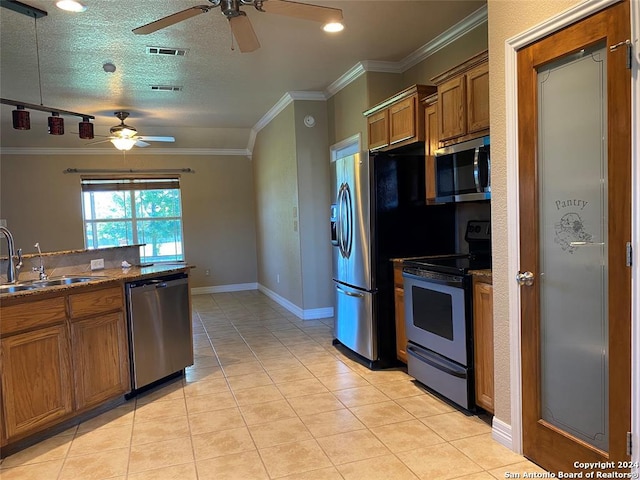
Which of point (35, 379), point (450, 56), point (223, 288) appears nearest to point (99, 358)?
point (35, 379)

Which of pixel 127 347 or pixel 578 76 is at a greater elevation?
pixel 578 76

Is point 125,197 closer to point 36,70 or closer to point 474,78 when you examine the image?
point 36,70

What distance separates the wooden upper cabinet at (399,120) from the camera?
3.49 metres

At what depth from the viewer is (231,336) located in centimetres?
498

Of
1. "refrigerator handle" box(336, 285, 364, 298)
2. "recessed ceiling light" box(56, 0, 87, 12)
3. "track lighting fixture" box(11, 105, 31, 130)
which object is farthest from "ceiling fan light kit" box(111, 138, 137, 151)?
"refrigerator handle" box(336, 285, 364, 298)

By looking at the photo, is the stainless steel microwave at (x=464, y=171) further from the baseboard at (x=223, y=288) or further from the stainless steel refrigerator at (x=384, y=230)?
the baseboard at (x=223, y=288)

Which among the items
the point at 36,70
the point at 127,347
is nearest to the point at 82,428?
the point at 127,347

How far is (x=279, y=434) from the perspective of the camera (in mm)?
2674

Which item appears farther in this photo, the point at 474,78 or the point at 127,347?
the point at 127,347

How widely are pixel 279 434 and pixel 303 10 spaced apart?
7.60 feet

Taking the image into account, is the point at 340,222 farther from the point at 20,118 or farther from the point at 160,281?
the point at 20,118

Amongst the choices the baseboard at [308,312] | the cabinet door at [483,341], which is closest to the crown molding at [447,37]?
the cabinet door at [483,341]

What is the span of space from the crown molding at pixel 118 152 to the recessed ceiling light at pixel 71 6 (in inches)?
186

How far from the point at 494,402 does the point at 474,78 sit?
1900 millimetres
